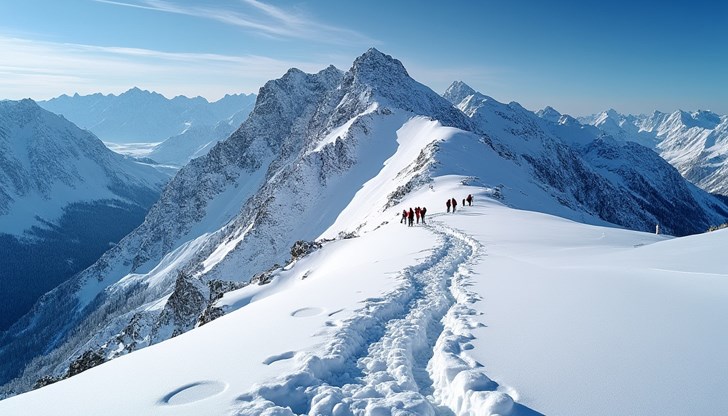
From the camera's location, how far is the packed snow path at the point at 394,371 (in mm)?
6602

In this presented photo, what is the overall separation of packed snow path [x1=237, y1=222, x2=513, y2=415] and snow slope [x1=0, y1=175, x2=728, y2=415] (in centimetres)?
3

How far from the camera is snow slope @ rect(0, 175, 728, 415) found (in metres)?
6.52

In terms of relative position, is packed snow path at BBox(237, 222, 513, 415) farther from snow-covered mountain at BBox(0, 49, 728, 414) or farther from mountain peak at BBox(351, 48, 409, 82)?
mountain peak at BBox(351, 48, 409, 82)

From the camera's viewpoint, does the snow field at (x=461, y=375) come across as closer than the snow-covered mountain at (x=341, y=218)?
Yes

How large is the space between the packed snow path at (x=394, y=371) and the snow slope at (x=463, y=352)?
3 cm

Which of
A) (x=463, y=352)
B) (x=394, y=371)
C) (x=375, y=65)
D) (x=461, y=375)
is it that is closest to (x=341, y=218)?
(x=375, y=65)

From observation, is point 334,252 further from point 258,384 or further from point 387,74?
point 387,74

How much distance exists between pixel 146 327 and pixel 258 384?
7232cm

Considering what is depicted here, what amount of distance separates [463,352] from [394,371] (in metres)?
1.51

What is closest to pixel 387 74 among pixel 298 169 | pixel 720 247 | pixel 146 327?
pixel 298 169

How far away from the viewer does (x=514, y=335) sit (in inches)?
362

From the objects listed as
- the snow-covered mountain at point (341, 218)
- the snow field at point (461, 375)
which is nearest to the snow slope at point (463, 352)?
the snow field at point (461, 375)

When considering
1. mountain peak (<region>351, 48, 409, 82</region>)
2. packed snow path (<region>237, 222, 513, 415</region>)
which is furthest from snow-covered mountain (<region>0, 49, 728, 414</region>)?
mountain peak (<region>351, 48, 409, 82</region>)

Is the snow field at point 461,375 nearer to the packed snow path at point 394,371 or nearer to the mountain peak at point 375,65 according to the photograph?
the packed snow path at point 394,371
